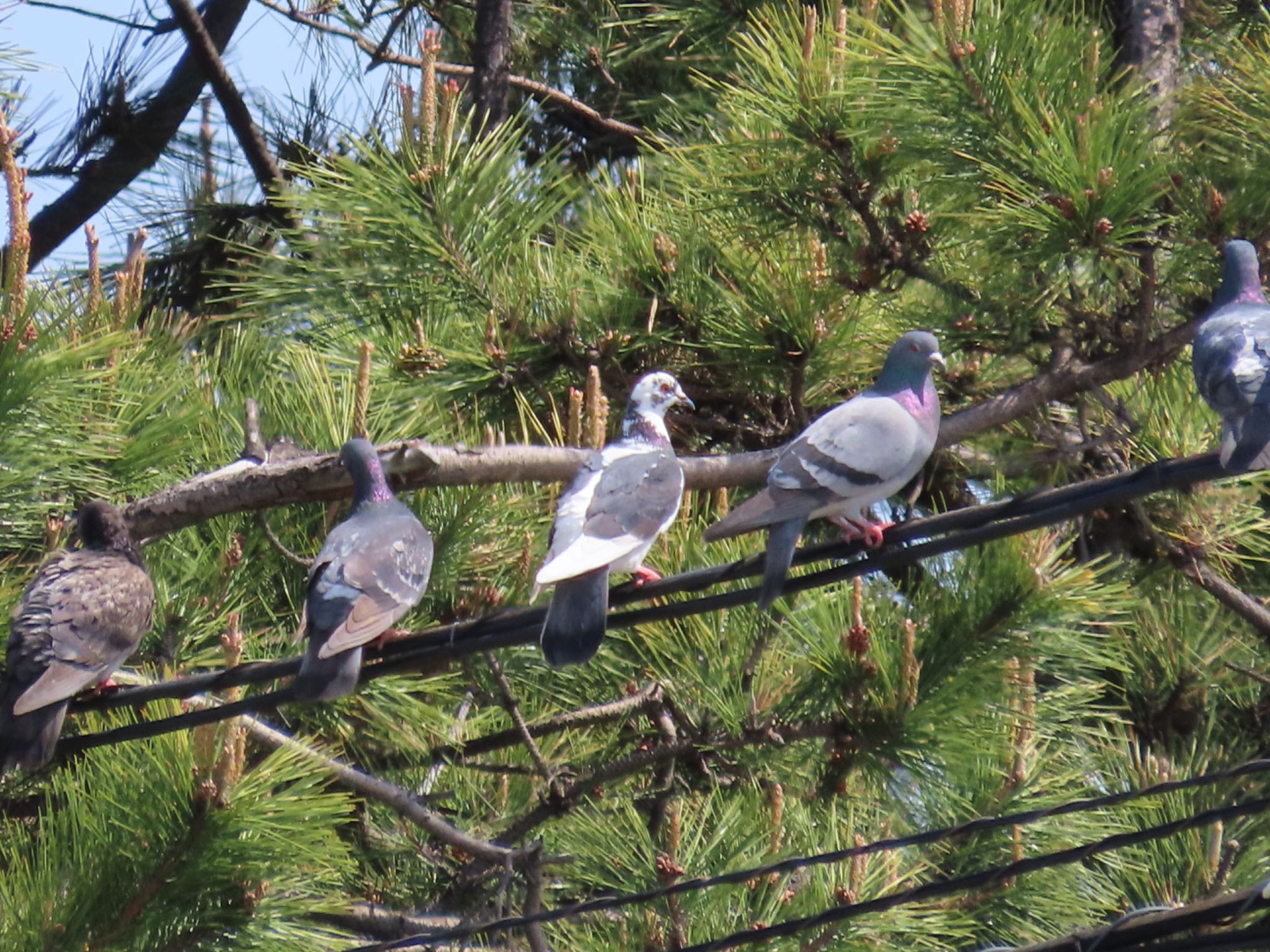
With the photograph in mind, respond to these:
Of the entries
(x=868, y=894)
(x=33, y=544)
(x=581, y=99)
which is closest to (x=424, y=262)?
(x=33, y=544)

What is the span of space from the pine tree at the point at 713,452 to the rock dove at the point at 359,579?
0.15 meters

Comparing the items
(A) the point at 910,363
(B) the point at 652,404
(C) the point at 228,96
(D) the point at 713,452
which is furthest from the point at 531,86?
(A) the point at 910,363

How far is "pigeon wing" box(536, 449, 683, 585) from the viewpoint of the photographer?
237 cm

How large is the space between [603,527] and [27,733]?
95 centimetres

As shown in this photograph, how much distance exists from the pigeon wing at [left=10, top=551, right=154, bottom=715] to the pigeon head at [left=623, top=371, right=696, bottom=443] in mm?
876

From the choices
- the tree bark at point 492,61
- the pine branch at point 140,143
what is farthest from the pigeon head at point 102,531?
the pine branch at point 140,143

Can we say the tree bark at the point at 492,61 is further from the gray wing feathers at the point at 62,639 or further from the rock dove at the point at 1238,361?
the rock dove at the point at 1238,361

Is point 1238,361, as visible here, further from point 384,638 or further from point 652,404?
point 384,638

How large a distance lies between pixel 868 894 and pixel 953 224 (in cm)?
119

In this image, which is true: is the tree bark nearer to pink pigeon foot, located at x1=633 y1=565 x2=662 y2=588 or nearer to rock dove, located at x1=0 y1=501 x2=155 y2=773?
rock dove, located at x1=0 y1=501 x2=155 y2=773

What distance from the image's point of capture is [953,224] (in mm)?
2979

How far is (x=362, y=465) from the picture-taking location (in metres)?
2.52

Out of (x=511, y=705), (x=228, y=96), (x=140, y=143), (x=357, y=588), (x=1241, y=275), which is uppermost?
(x=228, y=96)

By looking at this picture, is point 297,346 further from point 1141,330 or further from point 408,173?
point 1141,330
